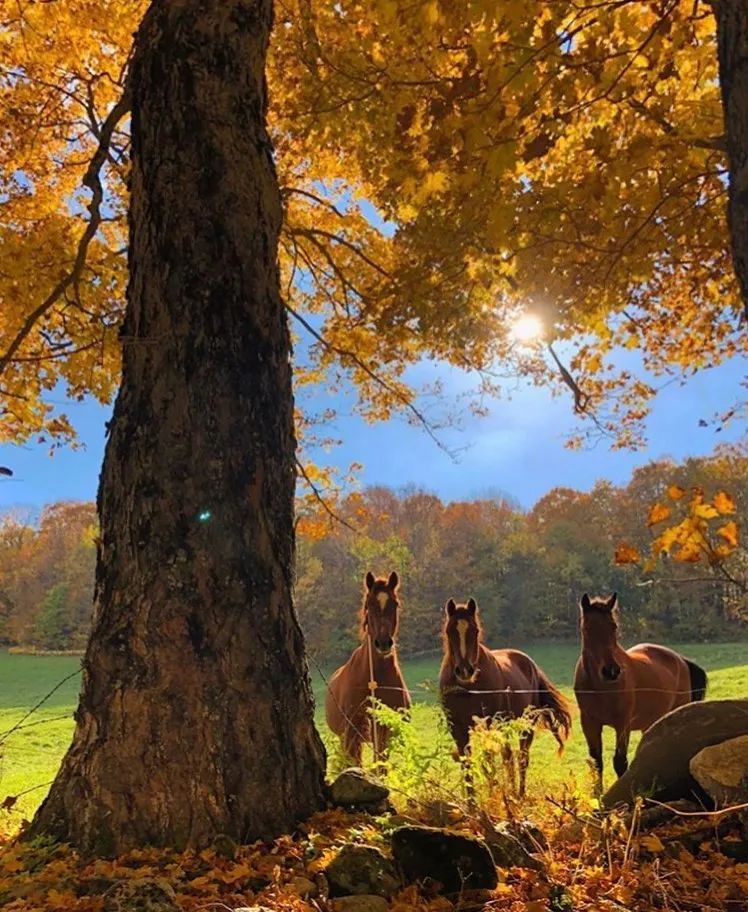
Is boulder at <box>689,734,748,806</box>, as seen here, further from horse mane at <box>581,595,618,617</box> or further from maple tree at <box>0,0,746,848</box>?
horse mane at <box>581,595,618,617</box>

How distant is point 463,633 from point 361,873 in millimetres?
4816

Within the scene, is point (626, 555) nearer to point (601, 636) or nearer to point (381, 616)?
point (381, 616)

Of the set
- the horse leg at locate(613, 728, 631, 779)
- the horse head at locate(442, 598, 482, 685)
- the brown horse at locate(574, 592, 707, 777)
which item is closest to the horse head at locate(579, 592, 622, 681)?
the brown horse at locate(574, 592, 707, 777)

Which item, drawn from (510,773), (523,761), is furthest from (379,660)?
(510,773)

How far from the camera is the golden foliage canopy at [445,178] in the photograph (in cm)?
514

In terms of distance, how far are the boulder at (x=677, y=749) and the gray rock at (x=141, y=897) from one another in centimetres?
282

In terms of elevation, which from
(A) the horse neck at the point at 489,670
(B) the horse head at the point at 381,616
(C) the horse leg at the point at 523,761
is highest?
(B) the horse head at the point at 381,616

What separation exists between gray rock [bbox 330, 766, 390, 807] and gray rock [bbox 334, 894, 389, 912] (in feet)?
3.93

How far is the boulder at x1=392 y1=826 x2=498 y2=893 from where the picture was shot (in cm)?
275

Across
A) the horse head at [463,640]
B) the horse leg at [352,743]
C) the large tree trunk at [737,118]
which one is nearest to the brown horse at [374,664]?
the horse leg at [352,743]

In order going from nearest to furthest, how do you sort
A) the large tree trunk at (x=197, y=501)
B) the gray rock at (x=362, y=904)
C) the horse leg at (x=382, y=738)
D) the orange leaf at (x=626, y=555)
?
the gray rock at (x=362, y=904) < the orange leaf at (x=626, y=555) < the large tree trunk at (x=197, y=501) < the horse leg at (x=382, y=738)

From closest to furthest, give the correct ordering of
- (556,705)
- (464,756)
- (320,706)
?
(464,756)
(556,705)
(320,706)

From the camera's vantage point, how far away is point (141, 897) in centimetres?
240

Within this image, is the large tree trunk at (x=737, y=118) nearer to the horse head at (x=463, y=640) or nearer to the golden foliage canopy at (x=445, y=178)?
the golden foliage canopy at (x=445, y=178)
